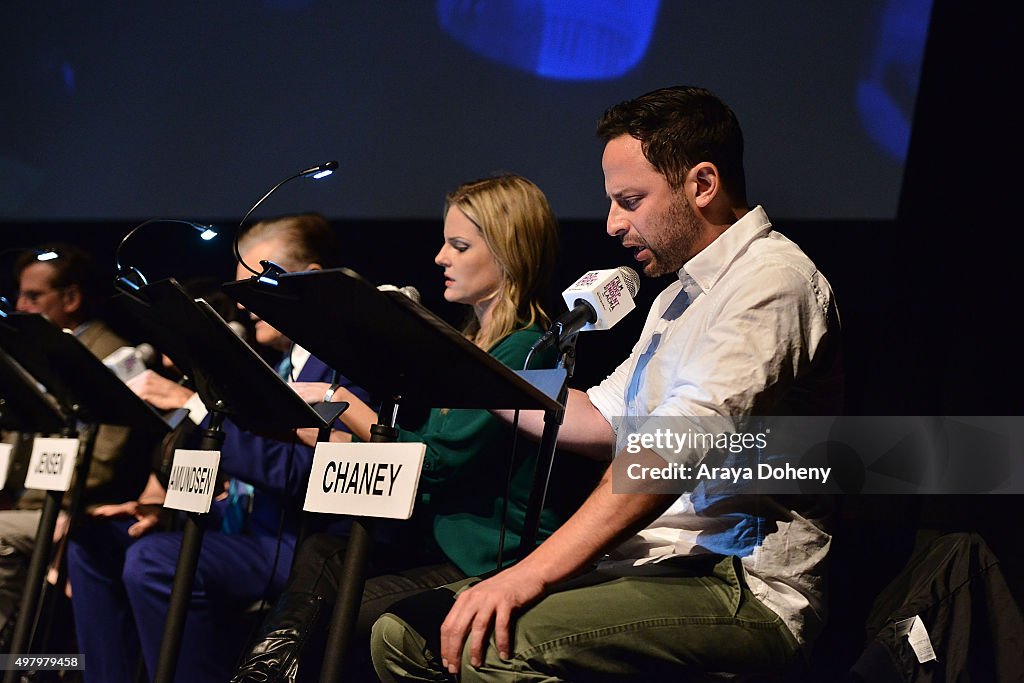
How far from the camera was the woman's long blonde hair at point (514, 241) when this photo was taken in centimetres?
248

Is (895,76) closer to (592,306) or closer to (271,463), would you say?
(592,306)

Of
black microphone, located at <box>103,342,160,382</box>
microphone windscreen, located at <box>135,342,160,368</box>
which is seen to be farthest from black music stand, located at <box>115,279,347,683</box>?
microphone windscreen, located at <box>135,342,160,368</box>

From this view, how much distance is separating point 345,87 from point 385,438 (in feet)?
7.77

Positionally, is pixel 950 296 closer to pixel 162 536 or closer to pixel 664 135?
pixel 664 135

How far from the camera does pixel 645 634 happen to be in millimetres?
1536

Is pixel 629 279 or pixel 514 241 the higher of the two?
pixel 514 241

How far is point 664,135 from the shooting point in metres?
1.97

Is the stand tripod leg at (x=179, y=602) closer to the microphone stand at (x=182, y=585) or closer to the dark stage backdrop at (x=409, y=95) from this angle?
the microphone stand at (x=182, y=585)

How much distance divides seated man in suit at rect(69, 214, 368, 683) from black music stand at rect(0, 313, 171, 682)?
6.5 inches

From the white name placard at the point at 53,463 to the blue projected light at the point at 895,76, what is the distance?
2419 millimetres

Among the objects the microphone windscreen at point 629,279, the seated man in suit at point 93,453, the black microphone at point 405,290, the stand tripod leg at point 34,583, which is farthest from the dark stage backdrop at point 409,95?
the stand tripod leg at point 34,583

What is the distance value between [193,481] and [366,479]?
665 mm

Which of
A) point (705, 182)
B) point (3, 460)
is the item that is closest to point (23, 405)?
point (3, 460)

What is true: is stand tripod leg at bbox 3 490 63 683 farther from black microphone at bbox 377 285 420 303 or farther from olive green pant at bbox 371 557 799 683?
olive green pant at bbox 371 557 799 683
